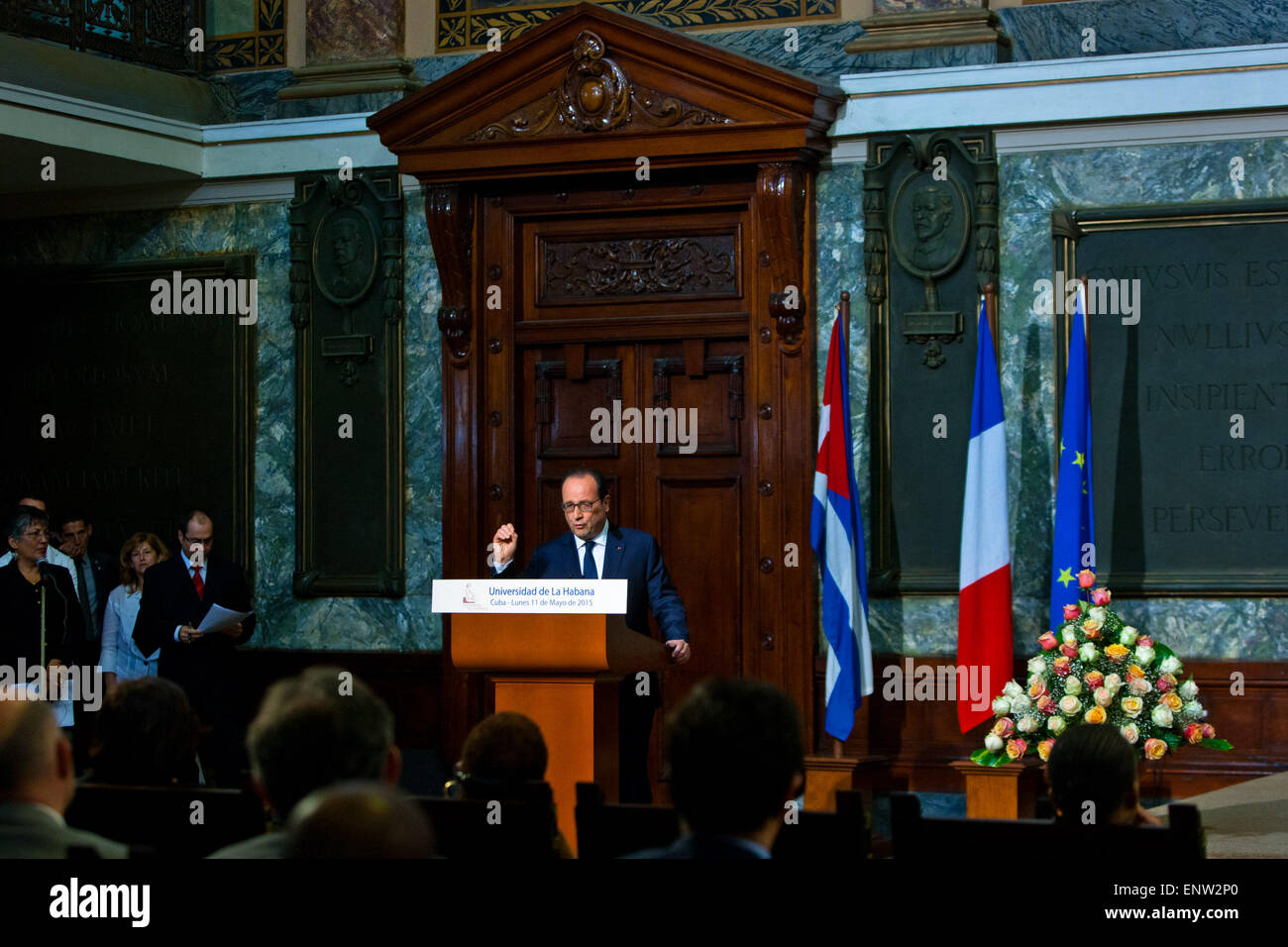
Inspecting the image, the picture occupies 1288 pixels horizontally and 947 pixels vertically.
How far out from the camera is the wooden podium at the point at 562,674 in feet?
18.7

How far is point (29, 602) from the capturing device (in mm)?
7438

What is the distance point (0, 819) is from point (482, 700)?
606 cm

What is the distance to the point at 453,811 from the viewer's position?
11.1ft

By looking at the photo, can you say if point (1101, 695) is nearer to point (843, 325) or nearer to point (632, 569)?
point (632, 569)

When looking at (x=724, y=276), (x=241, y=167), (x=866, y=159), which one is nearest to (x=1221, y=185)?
(x=866, y=159)

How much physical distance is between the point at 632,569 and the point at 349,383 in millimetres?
2884

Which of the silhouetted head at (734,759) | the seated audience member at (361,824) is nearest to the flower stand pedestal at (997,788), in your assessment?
the silhouetted head at (734,759)

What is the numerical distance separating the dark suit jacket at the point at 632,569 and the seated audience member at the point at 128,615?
7.94ft

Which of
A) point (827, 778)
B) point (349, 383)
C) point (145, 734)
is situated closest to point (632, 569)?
point (827, 778)

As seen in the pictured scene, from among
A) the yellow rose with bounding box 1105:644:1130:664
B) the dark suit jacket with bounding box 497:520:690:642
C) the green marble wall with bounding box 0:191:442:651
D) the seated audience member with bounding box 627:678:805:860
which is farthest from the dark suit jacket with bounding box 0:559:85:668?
the seated audience member with bounding box 627:678:805:860

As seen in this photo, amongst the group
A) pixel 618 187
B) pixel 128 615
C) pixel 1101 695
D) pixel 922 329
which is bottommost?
pixel 1101 695

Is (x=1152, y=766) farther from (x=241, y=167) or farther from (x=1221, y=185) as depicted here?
(x=241, y=167)

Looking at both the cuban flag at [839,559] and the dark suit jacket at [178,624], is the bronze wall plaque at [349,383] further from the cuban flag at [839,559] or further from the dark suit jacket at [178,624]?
the cuban flag at [839,559]

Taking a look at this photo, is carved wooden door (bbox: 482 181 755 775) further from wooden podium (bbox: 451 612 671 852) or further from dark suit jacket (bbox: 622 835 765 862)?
dark suit jacket (bbox: 622 835 765 862)
